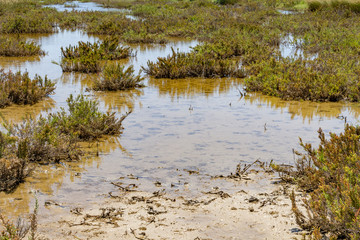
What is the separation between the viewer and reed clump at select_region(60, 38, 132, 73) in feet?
37.8

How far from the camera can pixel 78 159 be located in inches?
221

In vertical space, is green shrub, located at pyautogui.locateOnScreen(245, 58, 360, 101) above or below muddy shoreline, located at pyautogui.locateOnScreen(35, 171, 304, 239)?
above

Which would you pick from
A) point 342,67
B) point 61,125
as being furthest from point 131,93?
point 342,67

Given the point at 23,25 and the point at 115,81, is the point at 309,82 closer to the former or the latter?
the point at 115,81

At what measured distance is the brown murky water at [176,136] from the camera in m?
4.89

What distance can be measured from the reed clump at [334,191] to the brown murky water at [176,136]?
867 millimetres

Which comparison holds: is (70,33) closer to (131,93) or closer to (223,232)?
(131,93)

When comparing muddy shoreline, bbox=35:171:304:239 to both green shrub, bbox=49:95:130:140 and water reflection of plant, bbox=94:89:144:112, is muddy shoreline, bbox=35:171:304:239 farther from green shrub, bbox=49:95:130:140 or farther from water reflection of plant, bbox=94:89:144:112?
water reflection of plant, bbox=94:89:144:112

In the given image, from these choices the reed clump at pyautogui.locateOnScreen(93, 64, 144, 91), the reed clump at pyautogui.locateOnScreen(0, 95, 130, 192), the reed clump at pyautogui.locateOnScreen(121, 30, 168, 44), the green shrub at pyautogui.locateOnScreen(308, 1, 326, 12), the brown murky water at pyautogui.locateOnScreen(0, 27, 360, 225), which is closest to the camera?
the reed clump at pyautogui.locateOnScreen(0, 95, 130, 192)

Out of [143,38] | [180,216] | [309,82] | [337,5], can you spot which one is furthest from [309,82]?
[337,5]

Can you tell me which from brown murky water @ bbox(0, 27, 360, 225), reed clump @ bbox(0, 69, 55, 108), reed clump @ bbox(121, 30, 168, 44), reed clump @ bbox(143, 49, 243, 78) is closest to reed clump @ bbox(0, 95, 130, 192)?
brown murky water @ bbox(0, 27, 360, 225)

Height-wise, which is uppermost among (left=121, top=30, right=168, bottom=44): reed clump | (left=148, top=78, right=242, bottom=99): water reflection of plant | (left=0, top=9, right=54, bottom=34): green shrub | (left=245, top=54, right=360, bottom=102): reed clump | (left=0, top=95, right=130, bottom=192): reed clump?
(left=0, top=9, right=54, bottom=34): green shrub

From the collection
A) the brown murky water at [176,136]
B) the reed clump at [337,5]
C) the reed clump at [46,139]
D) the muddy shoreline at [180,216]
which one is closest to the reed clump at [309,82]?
the brown murky water at [176,136]

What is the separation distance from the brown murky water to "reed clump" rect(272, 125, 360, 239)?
87cm
